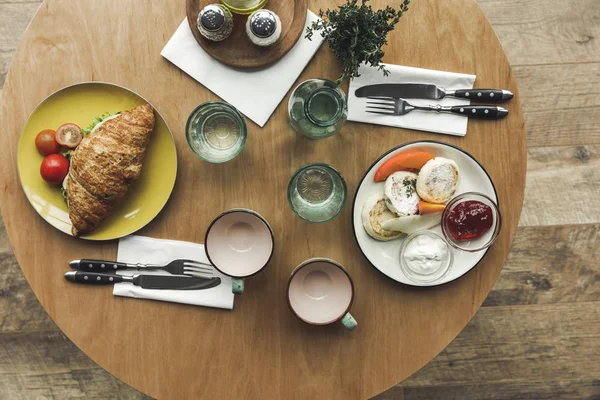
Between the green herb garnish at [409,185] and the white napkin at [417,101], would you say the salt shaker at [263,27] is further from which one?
the green herb garnish at [409,185]

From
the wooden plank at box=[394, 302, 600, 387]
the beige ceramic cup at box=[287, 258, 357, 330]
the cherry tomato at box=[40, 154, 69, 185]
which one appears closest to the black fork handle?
the cherry tomato at box=[40, 154, 69, 185]

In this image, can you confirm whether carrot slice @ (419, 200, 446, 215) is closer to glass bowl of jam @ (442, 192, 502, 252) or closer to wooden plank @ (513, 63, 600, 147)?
glass bowl of jam @ (442, 192, 502, 252)

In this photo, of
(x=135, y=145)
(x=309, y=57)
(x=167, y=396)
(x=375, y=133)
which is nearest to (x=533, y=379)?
(x=375, y=133)

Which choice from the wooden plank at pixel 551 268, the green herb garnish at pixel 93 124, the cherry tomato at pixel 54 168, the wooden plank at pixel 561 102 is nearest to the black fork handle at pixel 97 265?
the cherry tomato at pixel 54 168

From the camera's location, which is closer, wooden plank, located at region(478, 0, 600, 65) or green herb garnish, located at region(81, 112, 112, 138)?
green herb garnish, located at region(81, 112, 112, 138)

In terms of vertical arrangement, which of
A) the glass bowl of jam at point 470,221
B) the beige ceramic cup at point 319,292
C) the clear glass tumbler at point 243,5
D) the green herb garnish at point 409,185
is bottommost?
the beige ceramic cup at point 319,292

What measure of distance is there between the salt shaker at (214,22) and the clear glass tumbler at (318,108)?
0.26 meters

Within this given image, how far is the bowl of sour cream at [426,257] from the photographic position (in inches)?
50.6

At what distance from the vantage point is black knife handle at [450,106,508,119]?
131cm

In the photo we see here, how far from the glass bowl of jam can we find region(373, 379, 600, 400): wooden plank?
103 cm

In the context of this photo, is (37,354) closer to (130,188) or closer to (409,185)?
(130,188)

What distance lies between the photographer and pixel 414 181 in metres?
1.30

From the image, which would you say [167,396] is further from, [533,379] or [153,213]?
[533,379]

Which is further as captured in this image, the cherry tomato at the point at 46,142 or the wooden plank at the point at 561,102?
the wooden plank at the point at 561,102
